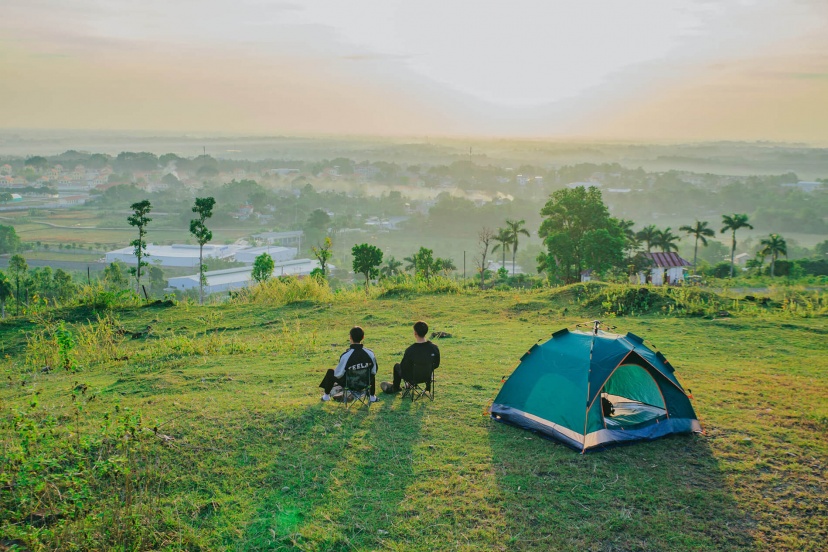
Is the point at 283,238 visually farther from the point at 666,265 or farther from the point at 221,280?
the point at 666,265

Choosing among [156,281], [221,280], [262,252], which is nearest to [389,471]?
[221,280]

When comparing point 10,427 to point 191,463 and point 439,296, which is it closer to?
point 191,463

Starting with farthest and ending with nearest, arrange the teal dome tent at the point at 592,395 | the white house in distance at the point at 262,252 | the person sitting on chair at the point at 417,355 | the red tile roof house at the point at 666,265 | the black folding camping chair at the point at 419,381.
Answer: the white house in distance at the point at 262,252, the red tile roof house at the point at 666,265, the black folding camping chair at the point at 419,381, the person sitting on chair at the point at 417,355, the teal dome tent at the point at 592,395

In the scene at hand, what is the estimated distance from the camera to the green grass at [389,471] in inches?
207

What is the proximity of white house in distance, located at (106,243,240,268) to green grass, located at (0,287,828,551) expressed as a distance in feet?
213

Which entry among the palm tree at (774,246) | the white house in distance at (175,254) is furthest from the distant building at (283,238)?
the palm tree at (774,246)

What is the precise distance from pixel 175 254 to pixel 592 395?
79.1 metres

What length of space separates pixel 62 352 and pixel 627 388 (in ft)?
34.7

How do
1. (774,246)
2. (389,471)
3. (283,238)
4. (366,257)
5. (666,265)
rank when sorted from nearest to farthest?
(389,471) < (366,257) < (774,246) < (666,265) < (283,238)

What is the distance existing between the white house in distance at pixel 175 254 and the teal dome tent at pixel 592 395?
66.7 metres

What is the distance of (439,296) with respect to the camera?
20359mm

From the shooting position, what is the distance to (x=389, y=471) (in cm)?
641

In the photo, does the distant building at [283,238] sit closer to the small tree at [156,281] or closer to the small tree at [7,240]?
the small tree at [7,240]

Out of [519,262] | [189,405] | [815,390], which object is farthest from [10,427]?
[519,262]
